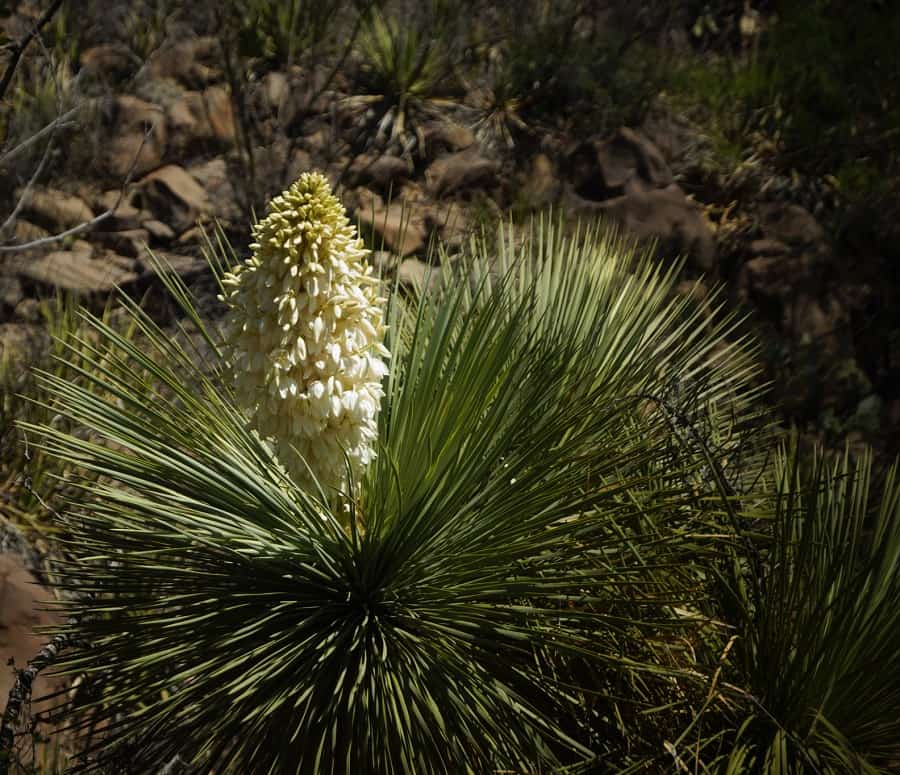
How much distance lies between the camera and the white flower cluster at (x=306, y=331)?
70.6 inches

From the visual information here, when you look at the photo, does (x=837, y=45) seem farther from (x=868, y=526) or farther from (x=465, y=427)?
(x=465, y=427)

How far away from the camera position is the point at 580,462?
186cm

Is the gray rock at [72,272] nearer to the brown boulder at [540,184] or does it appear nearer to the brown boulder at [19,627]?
the brown boulder at [19,627]

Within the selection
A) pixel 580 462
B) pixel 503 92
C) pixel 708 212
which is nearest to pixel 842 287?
pixel 708 212

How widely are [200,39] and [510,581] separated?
5.36 meters

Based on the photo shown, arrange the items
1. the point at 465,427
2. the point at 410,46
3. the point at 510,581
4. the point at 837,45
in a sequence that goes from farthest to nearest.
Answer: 1. the point at 837,45
2. the point at 410,46
3. the point at 465,427
4. the point at 510,581

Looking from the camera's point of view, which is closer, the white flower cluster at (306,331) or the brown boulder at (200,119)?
the white flower cluster at (306,331)

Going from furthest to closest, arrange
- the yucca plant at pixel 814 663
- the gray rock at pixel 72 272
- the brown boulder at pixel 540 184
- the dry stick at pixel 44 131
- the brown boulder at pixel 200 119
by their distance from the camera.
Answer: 1. the brown boulder at pixel 540 184
2. the brown boulder at pixel 200 119
3. the gray rock at pixel 72 272
4. the dry stick at pixel 44 131
5. the yucca plant at pixel 814 663

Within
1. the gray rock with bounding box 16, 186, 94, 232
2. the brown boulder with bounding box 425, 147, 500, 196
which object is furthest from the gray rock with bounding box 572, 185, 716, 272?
the gray rock with bounding box 16, 186, 94, 232

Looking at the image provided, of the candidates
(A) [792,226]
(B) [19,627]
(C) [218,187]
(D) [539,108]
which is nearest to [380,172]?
(C) [218,187]

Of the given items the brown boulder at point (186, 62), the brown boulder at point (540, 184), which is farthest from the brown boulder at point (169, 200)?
the brown boulder at point (540, 184)

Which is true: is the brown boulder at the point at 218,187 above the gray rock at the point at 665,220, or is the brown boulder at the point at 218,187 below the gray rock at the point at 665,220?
above

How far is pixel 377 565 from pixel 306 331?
54 centimetres

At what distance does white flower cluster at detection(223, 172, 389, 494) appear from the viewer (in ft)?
5.89
